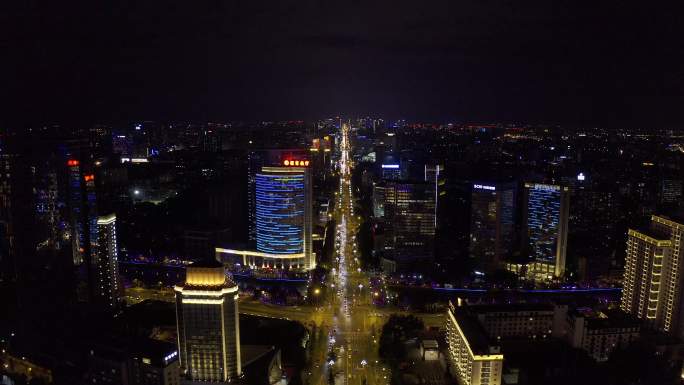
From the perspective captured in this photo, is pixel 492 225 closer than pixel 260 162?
Yes

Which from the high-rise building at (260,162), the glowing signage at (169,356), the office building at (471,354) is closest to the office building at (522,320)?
the office building at (471,354)

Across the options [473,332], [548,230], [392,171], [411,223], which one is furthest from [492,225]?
[392,171]

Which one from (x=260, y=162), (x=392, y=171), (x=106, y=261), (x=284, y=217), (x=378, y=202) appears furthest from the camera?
(x=392, y=171)

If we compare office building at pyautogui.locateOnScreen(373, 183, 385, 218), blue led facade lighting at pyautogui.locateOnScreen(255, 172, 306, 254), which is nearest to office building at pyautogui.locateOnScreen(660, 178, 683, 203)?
office building at pyautogui.locateOnScreen(373, 183, 385, 218)

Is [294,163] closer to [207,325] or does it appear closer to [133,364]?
[207,325]

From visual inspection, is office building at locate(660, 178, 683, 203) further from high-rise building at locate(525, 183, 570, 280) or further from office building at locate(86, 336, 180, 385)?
office building at locate(86, 336, 180, 385)

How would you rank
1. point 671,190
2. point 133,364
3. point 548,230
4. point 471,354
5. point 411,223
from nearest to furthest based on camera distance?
point 133,364
point 471,354
point 548,230
point 411,223
point 671,190

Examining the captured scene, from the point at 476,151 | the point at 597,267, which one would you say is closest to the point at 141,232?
the point at 597,267
